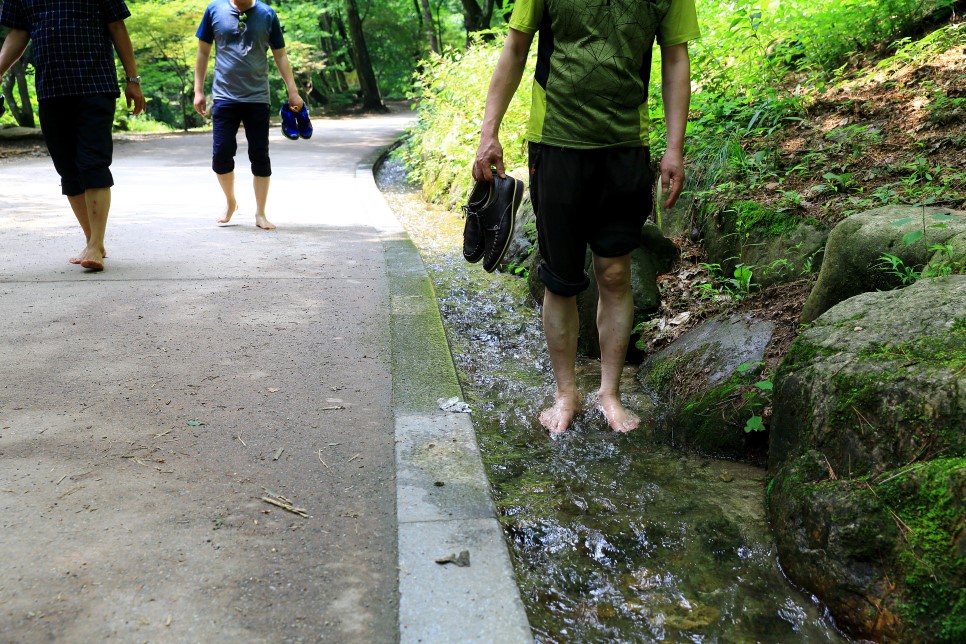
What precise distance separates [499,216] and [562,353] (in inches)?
26.8

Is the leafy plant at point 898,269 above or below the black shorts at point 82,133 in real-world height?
below

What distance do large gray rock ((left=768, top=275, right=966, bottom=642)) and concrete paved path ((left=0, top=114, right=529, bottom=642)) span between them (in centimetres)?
94

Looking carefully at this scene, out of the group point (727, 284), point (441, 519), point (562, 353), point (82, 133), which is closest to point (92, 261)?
point (82, 133)

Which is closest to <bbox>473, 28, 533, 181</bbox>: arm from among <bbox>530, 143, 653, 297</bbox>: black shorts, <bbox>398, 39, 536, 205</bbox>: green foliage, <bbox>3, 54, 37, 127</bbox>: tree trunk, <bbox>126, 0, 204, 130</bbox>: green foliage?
<bbox>530, 143, 653, 297</bbox>: black shorts

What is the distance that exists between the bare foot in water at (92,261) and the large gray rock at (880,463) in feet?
15.0

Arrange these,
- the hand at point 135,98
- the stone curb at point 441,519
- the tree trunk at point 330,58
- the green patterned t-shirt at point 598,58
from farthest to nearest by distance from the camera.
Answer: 1. the tree trunk at point 330,58
2. the hand at point 135,98
3. the green patterned t-shirt at point 598,58
4. the stone curb at point 441,519

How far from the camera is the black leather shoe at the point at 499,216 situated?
335cm

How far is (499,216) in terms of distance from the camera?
11.1 ft

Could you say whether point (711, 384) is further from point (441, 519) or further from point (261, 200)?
point (261, 200)

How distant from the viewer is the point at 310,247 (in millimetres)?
6395

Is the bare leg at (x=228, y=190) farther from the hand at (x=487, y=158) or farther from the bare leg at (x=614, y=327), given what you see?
the bare leg at (x=614, y=327)

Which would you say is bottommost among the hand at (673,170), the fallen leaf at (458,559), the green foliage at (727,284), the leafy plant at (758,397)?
the fallen leaf at (458,559)

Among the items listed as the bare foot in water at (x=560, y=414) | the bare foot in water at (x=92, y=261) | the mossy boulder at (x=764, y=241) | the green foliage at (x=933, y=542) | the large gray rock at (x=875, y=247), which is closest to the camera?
the green foliage at (x=933, y=542)

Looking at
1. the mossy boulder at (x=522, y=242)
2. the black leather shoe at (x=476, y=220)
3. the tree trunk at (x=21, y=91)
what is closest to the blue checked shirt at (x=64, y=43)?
the mossy boulder at (x=522, y=242)
